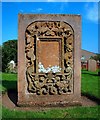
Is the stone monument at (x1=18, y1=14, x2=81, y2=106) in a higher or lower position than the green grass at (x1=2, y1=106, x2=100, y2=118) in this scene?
higher

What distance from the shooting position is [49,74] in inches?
367

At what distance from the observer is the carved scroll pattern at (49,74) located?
916 cm

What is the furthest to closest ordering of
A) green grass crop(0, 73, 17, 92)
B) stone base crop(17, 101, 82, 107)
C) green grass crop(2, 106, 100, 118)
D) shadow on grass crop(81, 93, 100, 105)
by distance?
1. green grass crop(0, 73, 17, 92)
2. shadow on grass crop(81, 93, 100, 105)
3. stone base crop(17, 101, 82, 107)
4. green grass crop(2, 106, 100, 118)

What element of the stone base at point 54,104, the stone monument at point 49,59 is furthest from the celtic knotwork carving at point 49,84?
the stone base at point 54,104

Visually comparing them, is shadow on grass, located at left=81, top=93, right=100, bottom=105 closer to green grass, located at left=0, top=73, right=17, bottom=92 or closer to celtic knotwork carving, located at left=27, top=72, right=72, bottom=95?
celtic knotwork carving, located at left=27, top=72, right=72, bottom=95

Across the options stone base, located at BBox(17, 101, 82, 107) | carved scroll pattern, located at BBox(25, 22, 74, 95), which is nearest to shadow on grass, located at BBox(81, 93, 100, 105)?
stone base, located at BBox(17, 101, 82, 107)

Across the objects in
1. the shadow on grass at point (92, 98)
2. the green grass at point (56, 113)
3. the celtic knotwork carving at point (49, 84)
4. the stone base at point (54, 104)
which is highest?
the celtic knotwork carving at point (49, 84)

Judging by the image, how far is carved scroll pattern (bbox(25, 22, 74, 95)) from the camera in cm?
916

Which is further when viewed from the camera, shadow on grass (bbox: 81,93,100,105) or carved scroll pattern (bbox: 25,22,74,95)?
shadow on grass (bbox: 81,93,100,105)

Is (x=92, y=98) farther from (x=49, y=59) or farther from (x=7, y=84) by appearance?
(x=7, y=84)

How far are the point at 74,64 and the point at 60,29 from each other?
1.20m

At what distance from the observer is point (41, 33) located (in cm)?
923

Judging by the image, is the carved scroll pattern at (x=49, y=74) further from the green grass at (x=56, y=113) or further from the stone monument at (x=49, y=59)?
the green grass at (x=56, y=113)

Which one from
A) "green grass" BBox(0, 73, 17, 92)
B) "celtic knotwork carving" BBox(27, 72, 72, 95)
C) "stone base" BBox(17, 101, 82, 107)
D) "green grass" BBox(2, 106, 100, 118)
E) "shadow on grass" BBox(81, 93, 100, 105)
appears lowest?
"green grass" BBox(2, 106, 100, 118)
